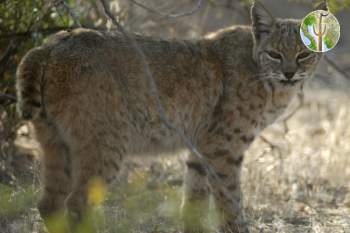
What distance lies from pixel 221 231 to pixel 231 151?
60 centimetres

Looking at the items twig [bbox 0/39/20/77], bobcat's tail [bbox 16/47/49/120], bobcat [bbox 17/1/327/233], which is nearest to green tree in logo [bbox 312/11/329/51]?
bobcat [bbox 17/1/327/233]

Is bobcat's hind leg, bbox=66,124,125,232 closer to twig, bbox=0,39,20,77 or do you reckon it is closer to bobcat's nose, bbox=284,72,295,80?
bobcat's nose, bbox=284,72,295,80

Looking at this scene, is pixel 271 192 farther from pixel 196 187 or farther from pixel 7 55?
pixel 7 55

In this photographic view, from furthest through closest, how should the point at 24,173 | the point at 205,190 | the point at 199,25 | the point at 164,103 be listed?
1. the point at 199,25
2. the point at 24,173
3. the point at 205,190
4. the point at 164,103

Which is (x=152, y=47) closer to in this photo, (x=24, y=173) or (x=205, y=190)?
(x=205, y=190)

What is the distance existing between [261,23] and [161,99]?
1063 millimetres

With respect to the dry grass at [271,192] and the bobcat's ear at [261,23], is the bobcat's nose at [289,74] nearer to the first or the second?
the bobcat's ear at [261,23]

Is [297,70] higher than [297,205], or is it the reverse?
[297,70]

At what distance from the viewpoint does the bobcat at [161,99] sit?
526 centimetres

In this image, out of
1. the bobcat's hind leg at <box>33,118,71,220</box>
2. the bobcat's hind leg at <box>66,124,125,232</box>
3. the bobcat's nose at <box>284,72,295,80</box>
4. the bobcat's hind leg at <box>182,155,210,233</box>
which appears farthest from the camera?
the bobcat's hind leg at <box>182,155,210,233</box>

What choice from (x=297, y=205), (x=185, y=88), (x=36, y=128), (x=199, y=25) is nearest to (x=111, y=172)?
(x=36, y=128)

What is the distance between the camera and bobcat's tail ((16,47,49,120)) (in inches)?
198

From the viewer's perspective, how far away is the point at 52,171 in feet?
18.2

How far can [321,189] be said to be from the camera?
7.62 meters
